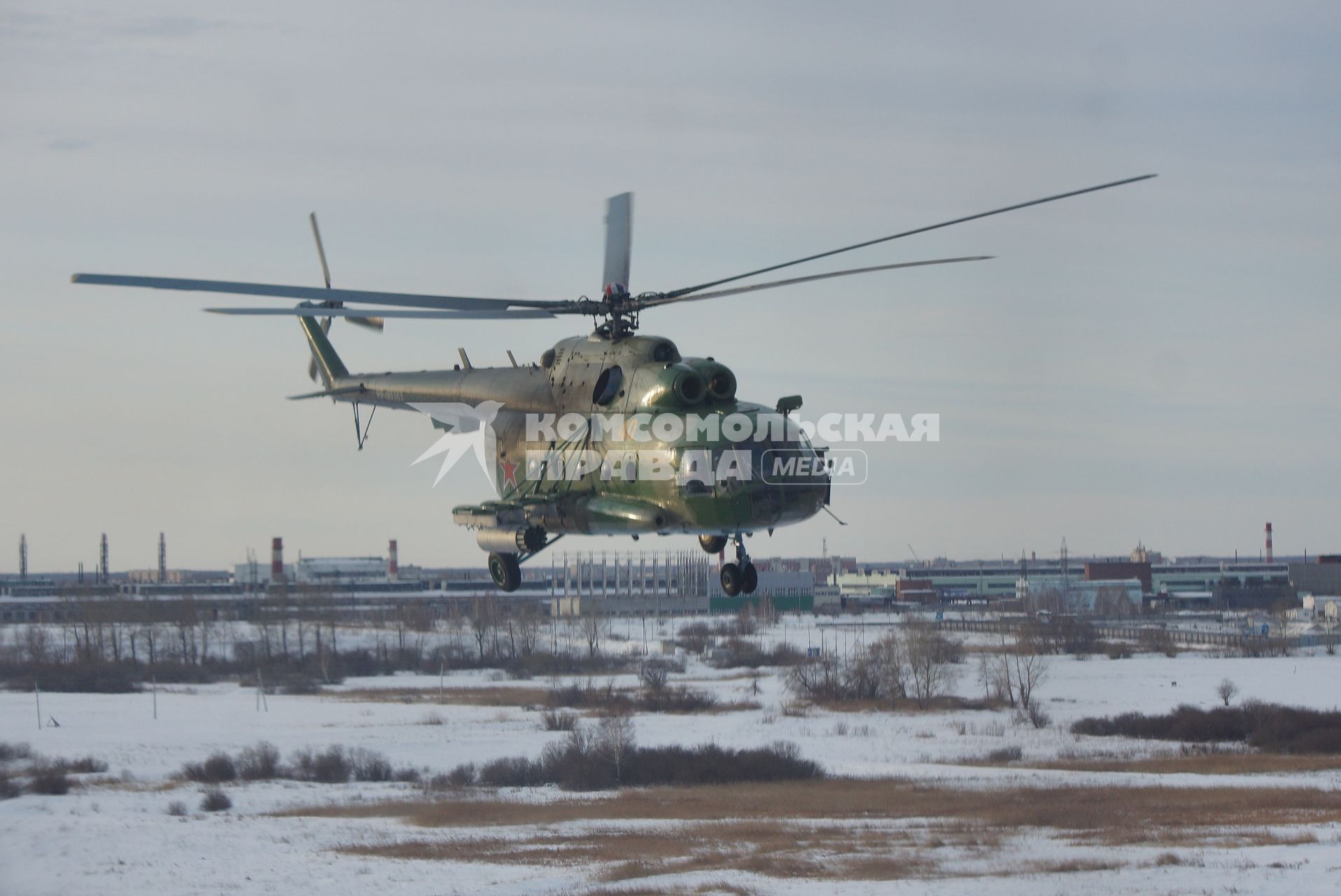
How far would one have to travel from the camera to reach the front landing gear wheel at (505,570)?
26.5 metres

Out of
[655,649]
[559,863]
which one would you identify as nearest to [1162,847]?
[559,863]

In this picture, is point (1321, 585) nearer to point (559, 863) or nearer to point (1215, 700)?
point (1215, 700)

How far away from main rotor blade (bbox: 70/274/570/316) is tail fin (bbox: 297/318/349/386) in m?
8.76

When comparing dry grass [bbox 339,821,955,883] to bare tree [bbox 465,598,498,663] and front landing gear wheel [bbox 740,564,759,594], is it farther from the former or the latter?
bare tree [bbox 465,598,498,663]

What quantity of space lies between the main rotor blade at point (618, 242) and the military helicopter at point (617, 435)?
22 mm

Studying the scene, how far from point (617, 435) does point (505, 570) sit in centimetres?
371

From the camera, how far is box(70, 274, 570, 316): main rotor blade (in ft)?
64.5

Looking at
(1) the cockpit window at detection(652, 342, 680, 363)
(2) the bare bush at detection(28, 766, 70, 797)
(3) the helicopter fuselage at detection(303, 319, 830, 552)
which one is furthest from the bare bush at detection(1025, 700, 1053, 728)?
(1) the cockpit window at detection(652, 342, 680, 363)

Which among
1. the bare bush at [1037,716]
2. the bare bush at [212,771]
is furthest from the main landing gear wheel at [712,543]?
the bare bush at [1037,716]

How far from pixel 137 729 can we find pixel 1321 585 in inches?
6335

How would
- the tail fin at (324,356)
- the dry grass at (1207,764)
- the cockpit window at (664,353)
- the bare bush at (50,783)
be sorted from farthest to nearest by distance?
the dry grass at (1207,764) < the bare bush at (50,783) < the tail fin at (324,356) < the cockpit window at (664,353)

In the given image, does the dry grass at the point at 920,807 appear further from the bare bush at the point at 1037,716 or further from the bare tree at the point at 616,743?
the bare bush at the point at 1037,716

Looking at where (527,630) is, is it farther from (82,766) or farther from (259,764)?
(82,766)

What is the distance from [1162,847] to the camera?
5459 centimetres
